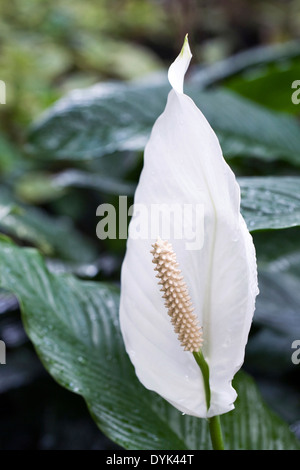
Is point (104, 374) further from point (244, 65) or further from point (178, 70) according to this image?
point (244, 65)

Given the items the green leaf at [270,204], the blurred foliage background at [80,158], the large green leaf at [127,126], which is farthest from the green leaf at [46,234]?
the green leaf at [270,204]

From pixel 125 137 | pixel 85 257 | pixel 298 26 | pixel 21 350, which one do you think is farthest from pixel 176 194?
pixel 298 26

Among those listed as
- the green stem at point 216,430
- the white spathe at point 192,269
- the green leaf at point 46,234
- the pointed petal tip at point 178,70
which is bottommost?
the green leaf at point 46,234

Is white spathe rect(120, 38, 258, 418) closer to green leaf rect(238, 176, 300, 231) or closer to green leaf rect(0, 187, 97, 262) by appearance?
green leaf rect(238, 176, 300, 231)

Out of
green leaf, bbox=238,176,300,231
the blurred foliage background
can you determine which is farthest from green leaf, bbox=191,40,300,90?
green leaf, bbox=238,176,300,231

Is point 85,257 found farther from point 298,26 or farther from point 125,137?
point 298,26

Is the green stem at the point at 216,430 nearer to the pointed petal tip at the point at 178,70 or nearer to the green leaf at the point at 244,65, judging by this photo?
the pointed petal tip at the point at 178,70
